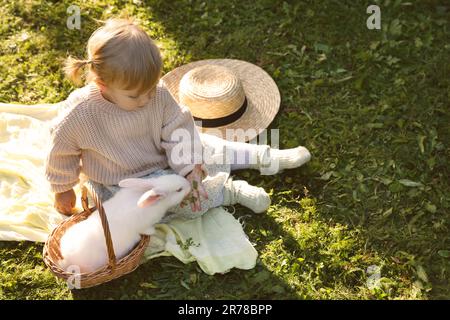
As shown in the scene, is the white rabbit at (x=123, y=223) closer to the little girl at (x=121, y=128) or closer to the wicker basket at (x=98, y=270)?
the wicker basket at (x=98, y=270)

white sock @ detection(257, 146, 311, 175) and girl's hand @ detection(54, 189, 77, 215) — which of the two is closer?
girl's hand @ detection(54, 189, 77, 215)

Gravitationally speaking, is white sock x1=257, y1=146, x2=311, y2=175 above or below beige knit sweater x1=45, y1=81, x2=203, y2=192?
below

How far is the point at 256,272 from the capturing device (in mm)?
2781

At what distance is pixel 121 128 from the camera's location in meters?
2.67

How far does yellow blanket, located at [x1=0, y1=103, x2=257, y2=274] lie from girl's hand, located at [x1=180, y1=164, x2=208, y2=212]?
0.13 meters

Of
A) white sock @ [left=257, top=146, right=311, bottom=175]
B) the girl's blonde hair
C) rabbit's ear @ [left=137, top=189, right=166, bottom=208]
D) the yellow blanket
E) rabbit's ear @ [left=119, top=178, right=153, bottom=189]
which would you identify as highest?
the girl's blonde hair

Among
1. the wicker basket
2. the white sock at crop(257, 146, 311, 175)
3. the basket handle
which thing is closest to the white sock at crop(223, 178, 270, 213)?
the white sock at crop(257, 146, 311, 175)

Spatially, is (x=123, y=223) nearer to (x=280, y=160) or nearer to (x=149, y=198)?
(x=149, y=198)

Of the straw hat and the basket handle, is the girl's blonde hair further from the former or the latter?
the straw hat

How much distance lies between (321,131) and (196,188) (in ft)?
3.28

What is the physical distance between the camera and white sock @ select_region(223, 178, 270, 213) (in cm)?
296

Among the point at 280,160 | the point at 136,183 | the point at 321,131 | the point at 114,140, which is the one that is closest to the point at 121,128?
the point at 114,140
